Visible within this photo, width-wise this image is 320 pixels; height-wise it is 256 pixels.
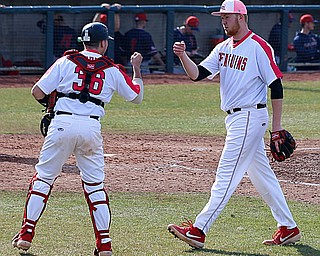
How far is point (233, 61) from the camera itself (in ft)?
20.4

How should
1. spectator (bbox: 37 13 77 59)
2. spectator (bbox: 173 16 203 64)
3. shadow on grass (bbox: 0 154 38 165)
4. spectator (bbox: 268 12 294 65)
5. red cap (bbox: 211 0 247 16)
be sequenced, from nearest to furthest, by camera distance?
red cap (bbox: 211 0 247 16) < shadow on grass (bbox: 0 154 38 165) < spectator (bbox: 37 13 77 59) < spectator (bbox: 173 16 203 64) < spectator (bbox: 268 12 294 65)

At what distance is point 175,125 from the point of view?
13148mm

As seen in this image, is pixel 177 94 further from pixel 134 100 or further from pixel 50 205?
pixel 134 100

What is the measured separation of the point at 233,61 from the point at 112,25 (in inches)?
488

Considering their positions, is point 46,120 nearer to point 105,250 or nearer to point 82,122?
point 82,122

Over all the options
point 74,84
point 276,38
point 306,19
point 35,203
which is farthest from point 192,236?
point 276,38

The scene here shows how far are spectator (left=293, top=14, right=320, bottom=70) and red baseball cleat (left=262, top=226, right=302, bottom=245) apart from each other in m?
13.7

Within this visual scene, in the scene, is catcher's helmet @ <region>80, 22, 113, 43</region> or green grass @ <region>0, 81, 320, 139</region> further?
green grass @ <region>0, 81, 320, 139</region>

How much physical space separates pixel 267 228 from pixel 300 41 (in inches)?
531

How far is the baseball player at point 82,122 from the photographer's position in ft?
18.8

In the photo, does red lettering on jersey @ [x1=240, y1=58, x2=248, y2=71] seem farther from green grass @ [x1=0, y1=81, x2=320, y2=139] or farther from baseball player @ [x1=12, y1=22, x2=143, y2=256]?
green grass @ [x1=0, y1=81, x2=320, y2=139]

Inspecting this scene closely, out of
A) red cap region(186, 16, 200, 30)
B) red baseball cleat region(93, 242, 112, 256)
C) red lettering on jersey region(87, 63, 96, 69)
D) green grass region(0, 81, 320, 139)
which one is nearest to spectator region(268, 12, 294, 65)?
red cap region(186, 16, 200, 30)

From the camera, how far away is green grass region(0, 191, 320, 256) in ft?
19.9

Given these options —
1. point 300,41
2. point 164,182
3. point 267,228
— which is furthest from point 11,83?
point 267,228
